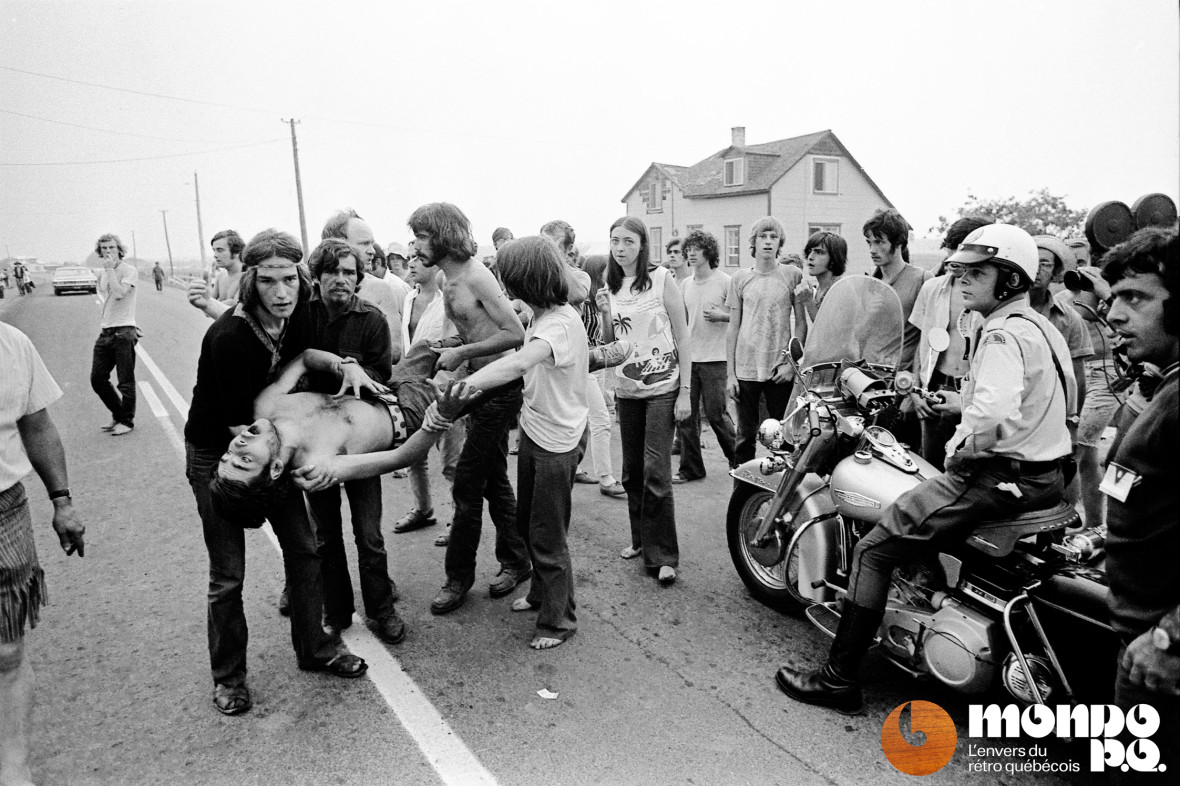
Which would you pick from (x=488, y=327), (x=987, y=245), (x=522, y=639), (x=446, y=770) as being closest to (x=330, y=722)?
(x=446, y=770)

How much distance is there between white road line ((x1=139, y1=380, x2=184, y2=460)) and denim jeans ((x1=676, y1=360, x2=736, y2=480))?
15.2 ft

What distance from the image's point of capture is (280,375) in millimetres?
3092

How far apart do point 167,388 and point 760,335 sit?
8259 mm

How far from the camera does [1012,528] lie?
2770mm

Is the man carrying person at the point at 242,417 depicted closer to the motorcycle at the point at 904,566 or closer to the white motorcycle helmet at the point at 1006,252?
the motorcycle at the point at 904,566

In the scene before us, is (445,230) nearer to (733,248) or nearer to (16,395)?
(16,395)

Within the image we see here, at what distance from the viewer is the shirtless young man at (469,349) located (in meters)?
3.75

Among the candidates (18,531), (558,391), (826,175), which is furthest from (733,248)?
(18,531)

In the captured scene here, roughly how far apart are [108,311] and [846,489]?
7840mm

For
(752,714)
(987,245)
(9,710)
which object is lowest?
(752,714)

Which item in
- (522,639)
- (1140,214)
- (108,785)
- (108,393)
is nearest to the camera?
(108,785)

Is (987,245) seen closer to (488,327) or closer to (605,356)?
(605,356)

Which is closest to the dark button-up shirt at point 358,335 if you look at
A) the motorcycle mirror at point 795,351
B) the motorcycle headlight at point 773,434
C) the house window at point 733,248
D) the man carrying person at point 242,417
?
the man carrying person at point 242,417

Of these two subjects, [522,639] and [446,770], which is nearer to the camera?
[446,770]
